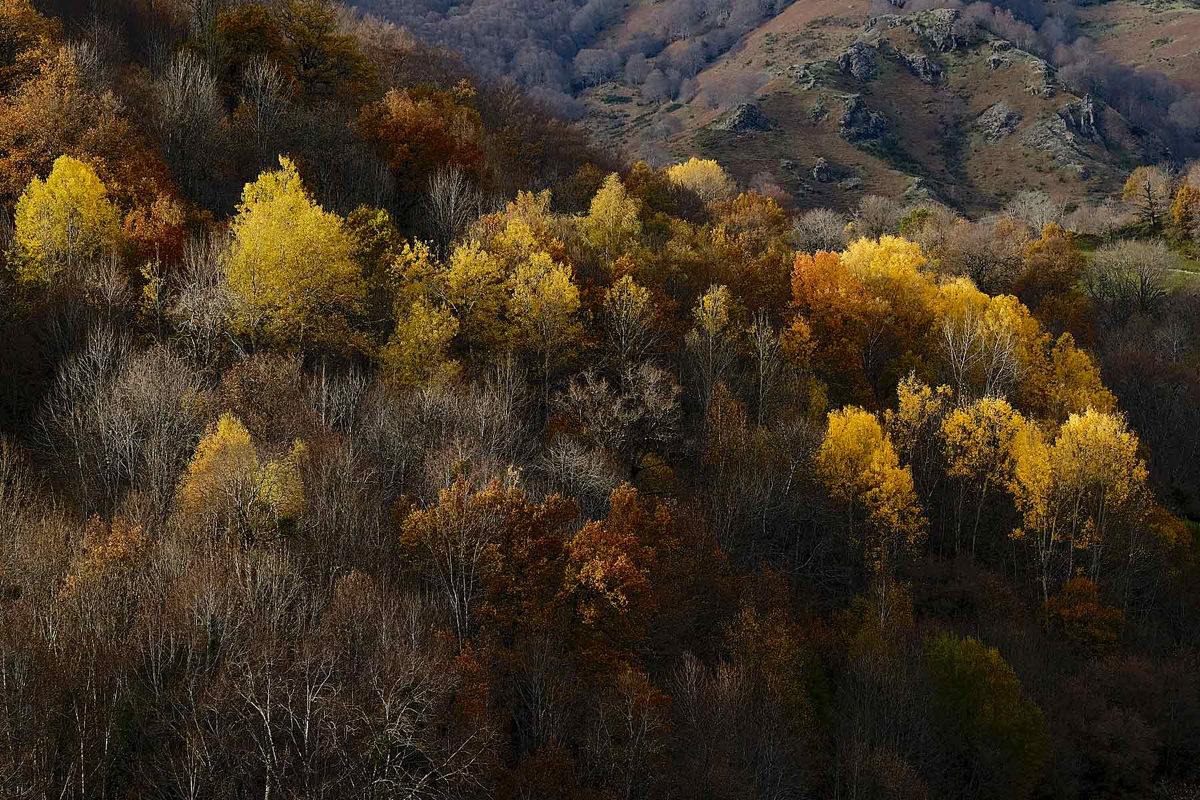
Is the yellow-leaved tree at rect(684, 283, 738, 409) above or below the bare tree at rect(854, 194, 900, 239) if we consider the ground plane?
above

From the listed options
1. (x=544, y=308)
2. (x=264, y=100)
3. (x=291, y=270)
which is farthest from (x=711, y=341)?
A: (x=264, y=100)

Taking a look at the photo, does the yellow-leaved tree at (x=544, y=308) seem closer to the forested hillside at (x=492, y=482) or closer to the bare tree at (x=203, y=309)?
the forested hillside at (x=492, y=482)

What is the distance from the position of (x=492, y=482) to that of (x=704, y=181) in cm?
7564

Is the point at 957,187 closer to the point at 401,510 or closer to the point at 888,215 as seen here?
the point at 888,215

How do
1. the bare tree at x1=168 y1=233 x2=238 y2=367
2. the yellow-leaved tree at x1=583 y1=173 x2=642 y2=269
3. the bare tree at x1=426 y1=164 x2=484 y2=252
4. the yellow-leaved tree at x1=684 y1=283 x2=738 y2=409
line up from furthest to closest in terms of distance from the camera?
the yellow-leaved tree at x1=583 y1=173 x2=642 y2=269 → the bare tree at x1=426 y1=164 x2=484 y2=252 → the yellow-leaved tree at x1=684 y1=283 x2=738 y2=409 → the bare tree at x1=168 y1=233 x2=238 y2=367

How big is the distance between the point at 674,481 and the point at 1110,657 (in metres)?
24.1

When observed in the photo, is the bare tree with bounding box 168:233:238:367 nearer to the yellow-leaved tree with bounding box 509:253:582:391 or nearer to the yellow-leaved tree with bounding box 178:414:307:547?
the yellow-leaved tree with bounding box 178:414:307:547

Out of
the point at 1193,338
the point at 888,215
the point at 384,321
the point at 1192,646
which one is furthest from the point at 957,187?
the point at 384,321

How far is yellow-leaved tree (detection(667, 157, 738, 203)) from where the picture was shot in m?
98.9

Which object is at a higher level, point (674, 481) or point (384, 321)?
point (384, 321)

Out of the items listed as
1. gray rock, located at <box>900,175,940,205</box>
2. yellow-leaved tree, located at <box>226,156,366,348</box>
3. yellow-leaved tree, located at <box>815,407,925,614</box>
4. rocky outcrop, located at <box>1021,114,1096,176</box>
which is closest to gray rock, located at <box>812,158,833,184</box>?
gray rock, located at <box>900,175,940,205</box>

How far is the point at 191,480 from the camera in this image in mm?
29906

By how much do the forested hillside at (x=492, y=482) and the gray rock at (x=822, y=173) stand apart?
111 meters

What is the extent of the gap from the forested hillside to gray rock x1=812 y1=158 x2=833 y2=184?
365ft
